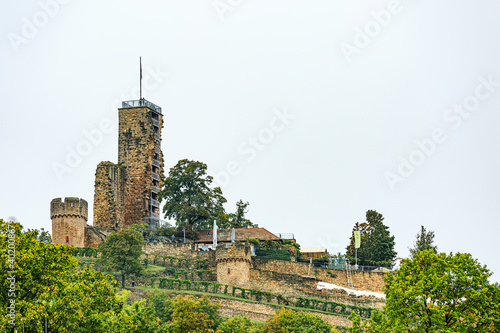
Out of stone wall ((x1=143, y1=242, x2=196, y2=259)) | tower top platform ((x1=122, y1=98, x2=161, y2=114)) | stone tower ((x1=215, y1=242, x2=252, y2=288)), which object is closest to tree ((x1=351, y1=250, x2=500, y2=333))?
stone tower ((x1=215, y1=242, x2=252, y2=288))

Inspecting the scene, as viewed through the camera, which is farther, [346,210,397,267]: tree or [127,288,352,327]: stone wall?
[346,210,397,267]: tree

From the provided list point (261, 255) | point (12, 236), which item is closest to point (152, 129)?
point (261, 255)

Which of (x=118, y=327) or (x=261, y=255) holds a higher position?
(x=261, y=255)

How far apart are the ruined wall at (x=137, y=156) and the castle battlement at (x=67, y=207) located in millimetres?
7371

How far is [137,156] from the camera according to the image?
76.9m

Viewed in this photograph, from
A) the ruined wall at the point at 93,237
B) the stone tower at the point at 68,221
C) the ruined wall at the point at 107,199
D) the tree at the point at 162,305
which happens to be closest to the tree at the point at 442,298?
the tree at the point at 162,305

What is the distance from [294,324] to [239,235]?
2058 centimetres

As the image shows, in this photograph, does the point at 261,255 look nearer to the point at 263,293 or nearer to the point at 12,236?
the point at 263,293

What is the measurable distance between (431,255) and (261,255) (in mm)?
32907

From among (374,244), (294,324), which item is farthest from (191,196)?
(294,324)

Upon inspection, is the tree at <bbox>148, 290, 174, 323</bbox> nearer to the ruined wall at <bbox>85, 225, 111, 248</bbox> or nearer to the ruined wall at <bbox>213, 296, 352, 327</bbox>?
the ruined wall at <bbox>213, 296, 352, 327</bbox>

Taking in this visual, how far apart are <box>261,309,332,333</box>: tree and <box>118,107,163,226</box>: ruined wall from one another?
2307 centimetres

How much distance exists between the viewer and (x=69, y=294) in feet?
125

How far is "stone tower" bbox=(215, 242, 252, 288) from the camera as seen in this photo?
65.2m
